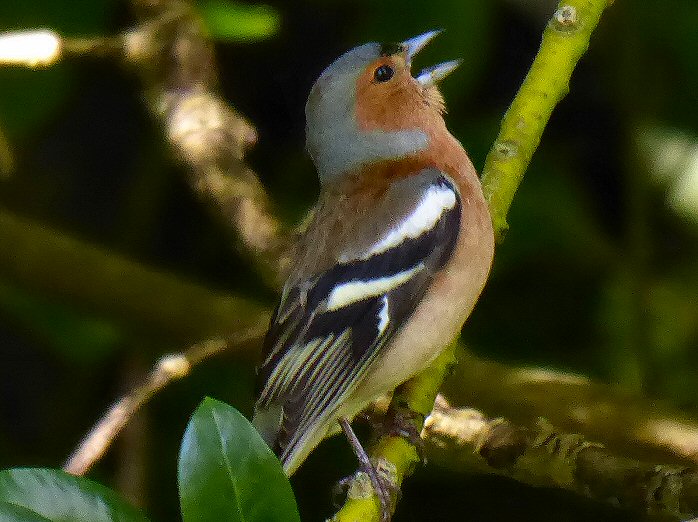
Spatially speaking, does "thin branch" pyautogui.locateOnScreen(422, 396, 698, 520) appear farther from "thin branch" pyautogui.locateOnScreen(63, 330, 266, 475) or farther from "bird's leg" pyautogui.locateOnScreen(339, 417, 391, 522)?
"thin branch" pyautogui.locateOnScreen(63, 330, 266, 475)

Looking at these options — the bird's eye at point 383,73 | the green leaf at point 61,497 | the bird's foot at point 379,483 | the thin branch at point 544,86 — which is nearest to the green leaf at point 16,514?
the green leaf at point 61,497

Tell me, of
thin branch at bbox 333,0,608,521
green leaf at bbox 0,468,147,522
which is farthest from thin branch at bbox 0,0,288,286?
green leaf at bbox 0,468,147,522

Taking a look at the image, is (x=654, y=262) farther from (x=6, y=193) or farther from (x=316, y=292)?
(x=6, y=193)

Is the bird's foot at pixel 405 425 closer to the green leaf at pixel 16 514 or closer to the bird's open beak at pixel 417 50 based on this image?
the green leaf at pixel 16 514

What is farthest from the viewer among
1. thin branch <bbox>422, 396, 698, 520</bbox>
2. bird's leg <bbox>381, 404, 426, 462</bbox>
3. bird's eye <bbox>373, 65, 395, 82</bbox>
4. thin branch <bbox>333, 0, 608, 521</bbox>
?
bird's eye <bbox>373, 65, 395, 82</bbox>

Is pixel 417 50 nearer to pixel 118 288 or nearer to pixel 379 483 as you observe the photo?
pixel 118 288

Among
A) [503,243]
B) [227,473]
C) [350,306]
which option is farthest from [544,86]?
[227,473]
